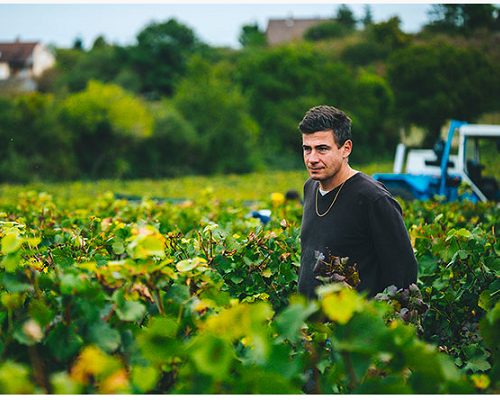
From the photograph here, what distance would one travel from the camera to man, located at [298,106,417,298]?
103 inches


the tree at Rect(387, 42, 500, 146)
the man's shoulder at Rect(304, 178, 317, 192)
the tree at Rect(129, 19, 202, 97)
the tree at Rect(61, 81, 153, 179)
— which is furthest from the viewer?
the tree at Rect(129, 19, 202, 97)

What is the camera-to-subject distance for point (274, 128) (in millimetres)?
44594

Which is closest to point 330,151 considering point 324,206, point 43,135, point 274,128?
point 324,206

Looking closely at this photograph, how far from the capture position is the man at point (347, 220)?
8.56 feet

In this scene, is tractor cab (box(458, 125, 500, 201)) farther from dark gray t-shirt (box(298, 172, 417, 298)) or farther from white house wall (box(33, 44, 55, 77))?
white house wall (box(33, 44, 55, 77))

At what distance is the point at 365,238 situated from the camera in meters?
2.73

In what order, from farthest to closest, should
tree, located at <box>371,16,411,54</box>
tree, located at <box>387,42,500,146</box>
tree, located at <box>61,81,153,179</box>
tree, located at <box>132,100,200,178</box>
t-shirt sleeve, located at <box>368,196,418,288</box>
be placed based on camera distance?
tree, located at <box>371,16,411,54</box> < tree, located at <box>387,42,500,146</box> < tree, located at <box>132,100,200,178</box> < tree, located at <box>61,81,153,179</box> < t-shirt sleeve, located at <box>368,196,418,288</box>

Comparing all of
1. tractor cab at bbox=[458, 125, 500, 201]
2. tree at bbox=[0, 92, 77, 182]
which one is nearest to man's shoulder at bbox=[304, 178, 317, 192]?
tractor cab at bbox=[458, 125, 500, 201]

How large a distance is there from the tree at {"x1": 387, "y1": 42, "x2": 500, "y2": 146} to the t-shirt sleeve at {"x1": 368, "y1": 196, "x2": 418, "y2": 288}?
34.7m

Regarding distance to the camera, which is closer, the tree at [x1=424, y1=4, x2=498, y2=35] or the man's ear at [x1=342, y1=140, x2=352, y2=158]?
the man's ear at [x1=342, y1=140, x2=352, y2=158]

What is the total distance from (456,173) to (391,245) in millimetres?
9695

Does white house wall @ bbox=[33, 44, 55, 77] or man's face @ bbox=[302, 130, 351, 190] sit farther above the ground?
white house wall @ bbox=[33, 44, 55, 77]

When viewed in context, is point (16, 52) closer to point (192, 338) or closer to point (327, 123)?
point (327, 123)

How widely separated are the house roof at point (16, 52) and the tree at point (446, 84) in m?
46.5
